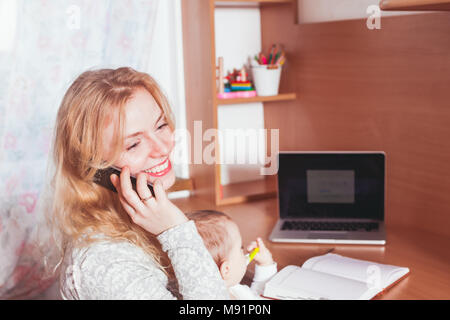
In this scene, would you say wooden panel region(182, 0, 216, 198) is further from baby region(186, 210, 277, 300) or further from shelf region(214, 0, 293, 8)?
baby region(186, 210, 277, 300)

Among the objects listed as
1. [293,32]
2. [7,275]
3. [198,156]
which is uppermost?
[293,32]

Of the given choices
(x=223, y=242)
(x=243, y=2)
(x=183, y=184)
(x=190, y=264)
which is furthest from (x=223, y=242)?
(x=243, y=2)

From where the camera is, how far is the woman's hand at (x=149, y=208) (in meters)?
0.78

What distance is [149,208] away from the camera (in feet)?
2.56

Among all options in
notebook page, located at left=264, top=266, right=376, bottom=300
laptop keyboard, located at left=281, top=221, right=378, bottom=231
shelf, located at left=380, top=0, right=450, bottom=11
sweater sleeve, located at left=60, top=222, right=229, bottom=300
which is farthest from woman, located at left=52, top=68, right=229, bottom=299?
laptop keyboard, located at left=281, top=221, right=378, bottom=231

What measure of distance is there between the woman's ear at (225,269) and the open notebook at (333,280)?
192mm

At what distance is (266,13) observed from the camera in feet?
5.74

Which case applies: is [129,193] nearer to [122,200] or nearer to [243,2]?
[122,200]

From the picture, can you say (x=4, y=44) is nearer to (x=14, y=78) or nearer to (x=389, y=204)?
(x=14, y=78)

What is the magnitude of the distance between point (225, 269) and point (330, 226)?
602 mm

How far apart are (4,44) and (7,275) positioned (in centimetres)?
50
